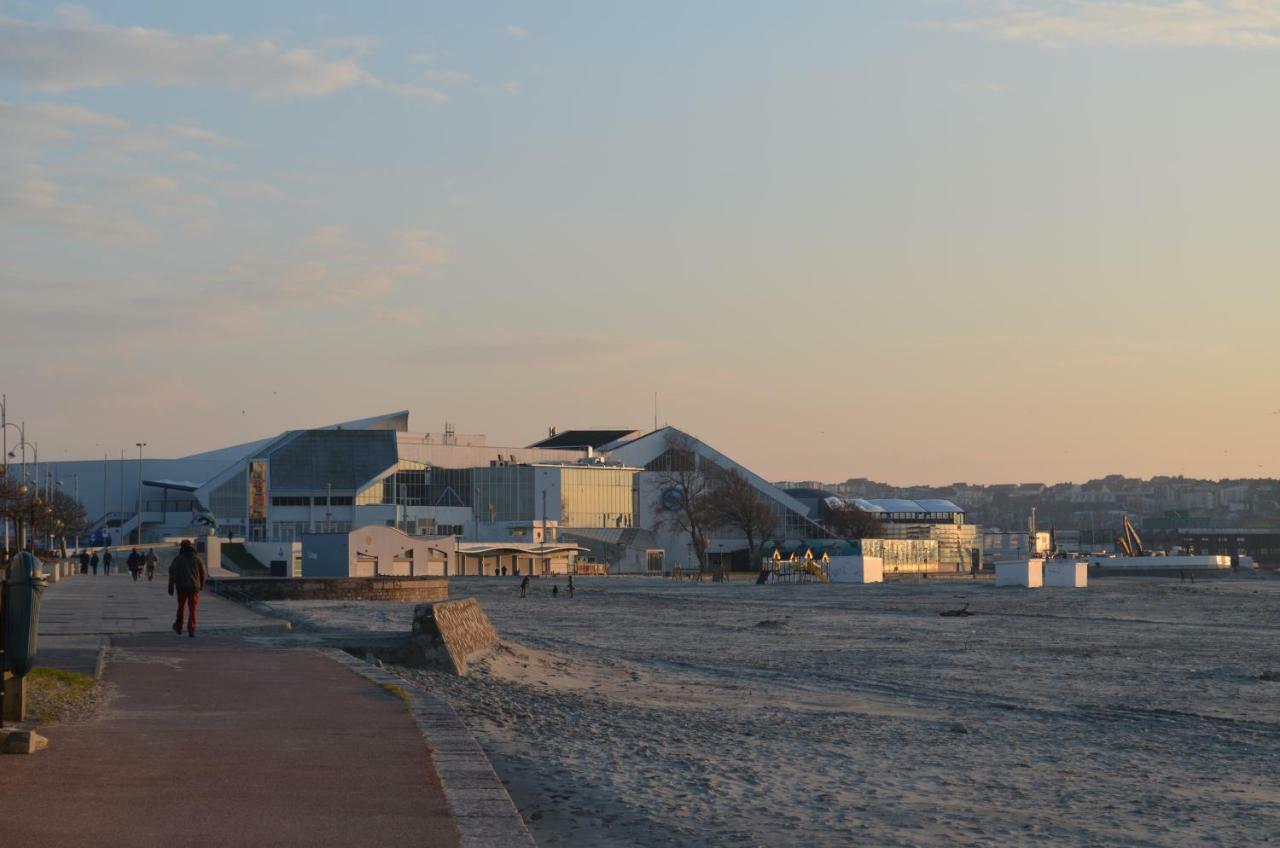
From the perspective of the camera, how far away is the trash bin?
10.2m

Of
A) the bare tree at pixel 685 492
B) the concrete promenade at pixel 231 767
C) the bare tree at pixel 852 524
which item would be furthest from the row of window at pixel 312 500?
the concrete promenade at pixel 231 767

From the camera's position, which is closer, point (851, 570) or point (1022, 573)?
point (1022, 573)

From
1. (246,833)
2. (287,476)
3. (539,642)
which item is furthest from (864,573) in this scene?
(246,833)

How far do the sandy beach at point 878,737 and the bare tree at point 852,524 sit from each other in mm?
129663

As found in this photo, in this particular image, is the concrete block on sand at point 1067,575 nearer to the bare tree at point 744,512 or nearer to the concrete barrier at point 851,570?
the concrete barrier at point 851,570

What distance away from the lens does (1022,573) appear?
9056 cm

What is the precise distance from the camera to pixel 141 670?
16203 mm

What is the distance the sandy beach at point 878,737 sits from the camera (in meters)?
10.6

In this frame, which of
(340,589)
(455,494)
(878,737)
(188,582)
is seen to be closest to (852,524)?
(455,494)

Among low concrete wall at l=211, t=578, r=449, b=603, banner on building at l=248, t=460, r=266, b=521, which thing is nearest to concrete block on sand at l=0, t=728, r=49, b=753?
low concrete wall at l=211, t=578, r=449, b=603

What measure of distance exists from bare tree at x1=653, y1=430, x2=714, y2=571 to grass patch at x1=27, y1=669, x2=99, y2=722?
11781cm

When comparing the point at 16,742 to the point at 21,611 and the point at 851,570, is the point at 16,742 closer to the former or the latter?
the point at 21,611

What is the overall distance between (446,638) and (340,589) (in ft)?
114

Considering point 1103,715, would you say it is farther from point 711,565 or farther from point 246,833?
point 711,565
